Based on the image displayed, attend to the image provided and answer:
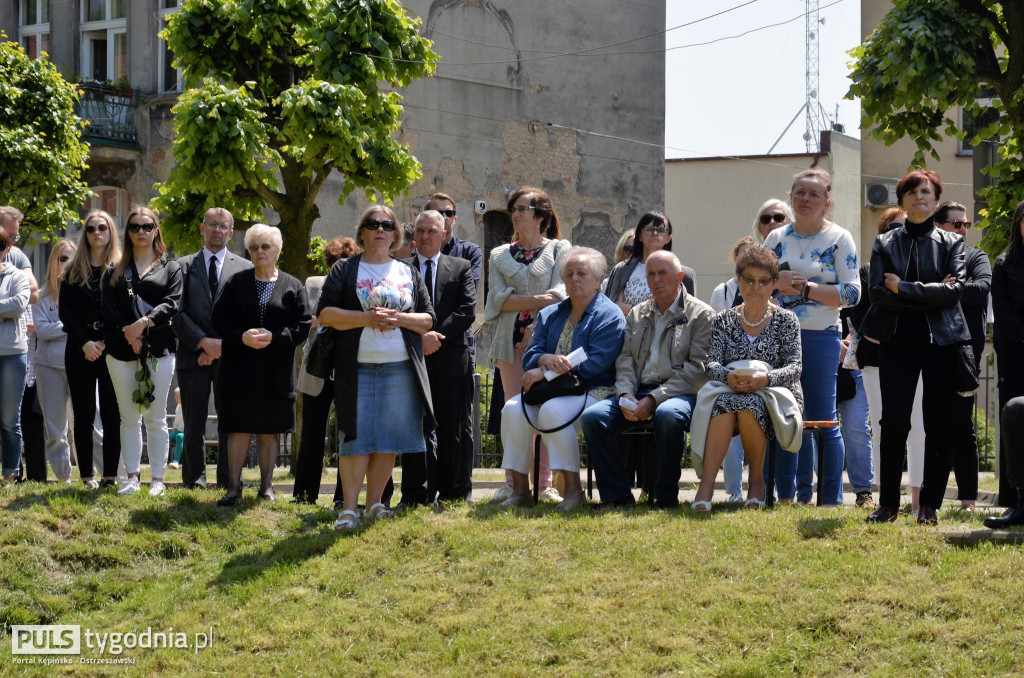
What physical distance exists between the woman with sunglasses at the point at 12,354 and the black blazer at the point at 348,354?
10.7 ft

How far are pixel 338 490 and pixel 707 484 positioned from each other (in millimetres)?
3144

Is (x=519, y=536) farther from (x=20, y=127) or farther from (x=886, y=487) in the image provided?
(x=20, y=127)

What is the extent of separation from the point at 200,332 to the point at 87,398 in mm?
1119

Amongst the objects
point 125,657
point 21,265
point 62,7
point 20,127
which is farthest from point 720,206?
point 125,657

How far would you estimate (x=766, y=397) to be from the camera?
8430 millimetres

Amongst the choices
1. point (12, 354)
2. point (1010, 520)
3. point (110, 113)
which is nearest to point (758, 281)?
point (1010, 520)

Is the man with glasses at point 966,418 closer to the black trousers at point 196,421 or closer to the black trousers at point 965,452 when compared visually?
the black trousers at point 965,452

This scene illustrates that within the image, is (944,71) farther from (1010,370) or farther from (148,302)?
(148,302)

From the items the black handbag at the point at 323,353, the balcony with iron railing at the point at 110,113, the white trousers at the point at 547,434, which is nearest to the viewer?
the black handbag at the point at 323,353

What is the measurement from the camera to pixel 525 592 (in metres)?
7.34

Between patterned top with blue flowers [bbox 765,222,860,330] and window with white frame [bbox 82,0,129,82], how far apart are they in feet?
60.8

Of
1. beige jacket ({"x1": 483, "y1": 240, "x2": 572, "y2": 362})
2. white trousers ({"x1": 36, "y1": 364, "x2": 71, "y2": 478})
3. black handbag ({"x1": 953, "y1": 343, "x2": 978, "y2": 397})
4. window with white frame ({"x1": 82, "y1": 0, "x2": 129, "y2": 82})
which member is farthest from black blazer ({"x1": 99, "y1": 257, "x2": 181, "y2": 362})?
window with white frame ({"x1": 82, "y1": 0, "x2": 129, "y2": 82})

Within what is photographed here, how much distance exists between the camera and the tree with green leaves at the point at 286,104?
14.4m

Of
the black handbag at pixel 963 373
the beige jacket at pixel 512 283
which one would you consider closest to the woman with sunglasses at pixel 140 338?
the beige jacket at pixel 512 283
